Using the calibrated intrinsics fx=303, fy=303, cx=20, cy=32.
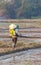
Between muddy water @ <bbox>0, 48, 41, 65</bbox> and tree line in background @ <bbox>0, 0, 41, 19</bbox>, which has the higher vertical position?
muddy water @ <bbox>0, 48, 41, 65</bbox>

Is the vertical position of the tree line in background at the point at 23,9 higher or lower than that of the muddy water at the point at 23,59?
lower

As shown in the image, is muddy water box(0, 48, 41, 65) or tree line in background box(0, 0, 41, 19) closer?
muddy water box(0, 48, 41, 65)

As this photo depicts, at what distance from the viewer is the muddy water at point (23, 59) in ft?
26.1

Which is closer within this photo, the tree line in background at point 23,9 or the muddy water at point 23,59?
the muddy water at point 23,59

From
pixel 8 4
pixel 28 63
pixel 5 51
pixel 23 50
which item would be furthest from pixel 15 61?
pixel 8 4

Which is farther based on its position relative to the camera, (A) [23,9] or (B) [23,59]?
(A) [23,9]

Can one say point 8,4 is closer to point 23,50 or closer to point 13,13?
point 13,13

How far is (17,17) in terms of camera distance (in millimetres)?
33406

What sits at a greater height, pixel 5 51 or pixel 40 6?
pixel 5 51

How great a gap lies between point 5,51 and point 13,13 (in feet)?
79.9

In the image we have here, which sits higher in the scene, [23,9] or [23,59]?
[23,59]

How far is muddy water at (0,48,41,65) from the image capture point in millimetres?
7941

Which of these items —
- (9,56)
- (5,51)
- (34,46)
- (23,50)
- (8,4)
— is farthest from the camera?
(8,4)

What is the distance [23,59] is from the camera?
869cm
